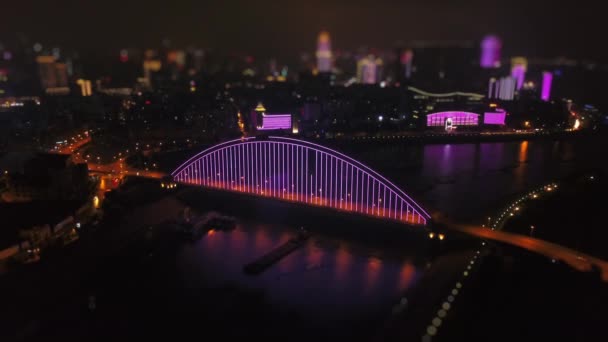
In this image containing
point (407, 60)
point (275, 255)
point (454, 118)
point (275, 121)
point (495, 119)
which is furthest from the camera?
point (407, 60)

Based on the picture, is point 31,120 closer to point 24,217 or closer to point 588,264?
point 24,217

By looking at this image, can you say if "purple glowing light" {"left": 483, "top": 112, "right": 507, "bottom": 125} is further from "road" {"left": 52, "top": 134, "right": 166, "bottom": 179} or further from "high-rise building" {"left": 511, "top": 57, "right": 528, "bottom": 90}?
"road" {"left": 52, "top": 134, "right": 166, "bottom": 179}

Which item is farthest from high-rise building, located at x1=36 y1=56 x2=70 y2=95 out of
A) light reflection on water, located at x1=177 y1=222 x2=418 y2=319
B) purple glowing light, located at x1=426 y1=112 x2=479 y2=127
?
light reflection on water, located at x1=177 y1=222 x2=418 y2=319

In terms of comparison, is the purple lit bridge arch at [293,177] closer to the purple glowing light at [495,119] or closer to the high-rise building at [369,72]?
the purple glowing light at [495,119]

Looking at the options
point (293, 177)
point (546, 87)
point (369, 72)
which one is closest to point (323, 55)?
point (369, 72)

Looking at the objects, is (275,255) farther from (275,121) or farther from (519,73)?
(519,73)

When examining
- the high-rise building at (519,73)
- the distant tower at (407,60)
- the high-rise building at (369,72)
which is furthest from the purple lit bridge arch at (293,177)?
the distant tower at (407,60)

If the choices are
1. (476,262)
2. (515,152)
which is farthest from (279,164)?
(515,152)
